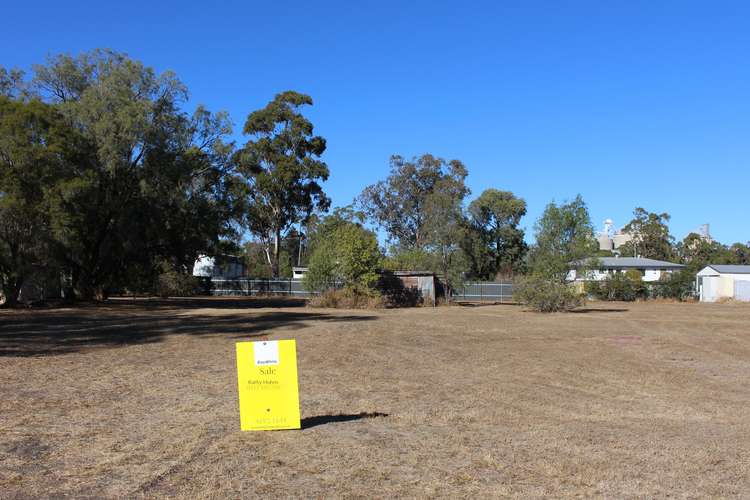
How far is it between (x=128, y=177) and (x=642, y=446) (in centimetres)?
3422

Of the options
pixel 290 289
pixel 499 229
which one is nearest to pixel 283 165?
pixel 290 289

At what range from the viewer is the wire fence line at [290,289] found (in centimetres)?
5575

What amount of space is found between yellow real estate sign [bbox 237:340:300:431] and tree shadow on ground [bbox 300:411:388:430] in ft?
1.41

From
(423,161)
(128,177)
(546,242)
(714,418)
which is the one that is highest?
(423,161)

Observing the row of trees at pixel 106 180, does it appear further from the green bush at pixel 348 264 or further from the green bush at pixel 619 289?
the green bush at pixel 619 289

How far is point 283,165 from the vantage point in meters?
56.6

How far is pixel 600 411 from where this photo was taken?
9.31 metres

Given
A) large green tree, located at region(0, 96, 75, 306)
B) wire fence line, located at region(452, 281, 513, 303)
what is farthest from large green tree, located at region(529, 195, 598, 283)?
large green tree, located at region(0, 96, 75, 306)

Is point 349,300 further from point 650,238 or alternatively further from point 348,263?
point 650,238

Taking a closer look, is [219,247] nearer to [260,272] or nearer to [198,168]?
[198,168]

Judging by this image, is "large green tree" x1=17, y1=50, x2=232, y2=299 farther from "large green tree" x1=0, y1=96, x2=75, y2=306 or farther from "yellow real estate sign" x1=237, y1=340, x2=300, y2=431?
"yellow real estate sign" x1=237, y1=340, x2=300, y2=431

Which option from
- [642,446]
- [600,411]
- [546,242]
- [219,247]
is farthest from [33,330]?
[546,242]

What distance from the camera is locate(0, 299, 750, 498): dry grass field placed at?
555 centimetres

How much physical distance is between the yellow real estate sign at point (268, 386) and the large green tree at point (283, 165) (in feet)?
162
